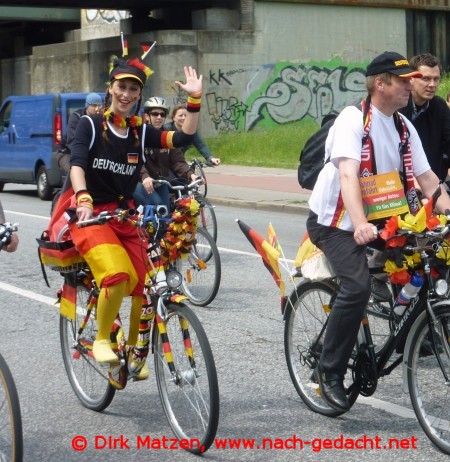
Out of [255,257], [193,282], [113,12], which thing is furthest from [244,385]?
[113,12]

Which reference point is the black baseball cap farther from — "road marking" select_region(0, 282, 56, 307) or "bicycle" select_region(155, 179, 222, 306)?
"road marking" select_region(0, 282, 56, 307)

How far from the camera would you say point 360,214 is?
4957mm

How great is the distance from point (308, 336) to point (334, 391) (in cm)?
43

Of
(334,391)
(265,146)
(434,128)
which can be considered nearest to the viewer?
(334,391)

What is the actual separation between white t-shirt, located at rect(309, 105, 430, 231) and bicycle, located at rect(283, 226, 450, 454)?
40 cm

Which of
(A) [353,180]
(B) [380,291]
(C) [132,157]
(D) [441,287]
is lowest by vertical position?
(B) [380,291]

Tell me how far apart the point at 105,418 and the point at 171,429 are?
55 centimetres

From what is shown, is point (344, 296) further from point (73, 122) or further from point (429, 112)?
point (73, 122)

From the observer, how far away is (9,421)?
4219 millimetres

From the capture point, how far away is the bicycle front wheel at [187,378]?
478cm

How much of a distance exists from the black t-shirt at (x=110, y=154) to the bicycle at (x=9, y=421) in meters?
1.50

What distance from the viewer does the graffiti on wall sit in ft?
113

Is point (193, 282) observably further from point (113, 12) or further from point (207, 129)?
point (113, 12)

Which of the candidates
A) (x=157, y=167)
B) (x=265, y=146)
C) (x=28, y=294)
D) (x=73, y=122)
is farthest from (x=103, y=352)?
(x=265, y=146)
